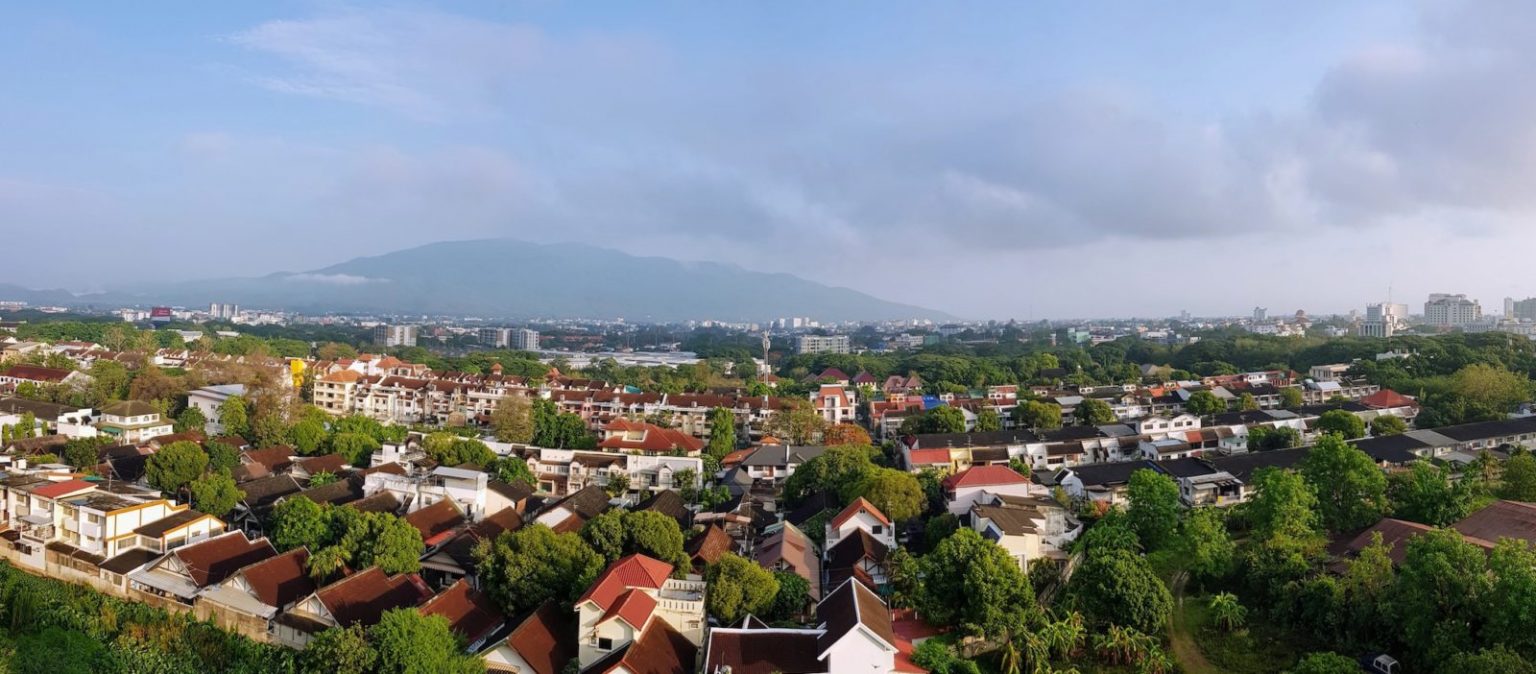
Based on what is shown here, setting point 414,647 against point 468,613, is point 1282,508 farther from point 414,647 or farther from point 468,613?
point 414,647

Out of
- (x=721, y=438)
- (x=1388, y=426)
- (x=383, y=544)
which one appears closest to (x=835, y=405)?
(x=721, y=438)

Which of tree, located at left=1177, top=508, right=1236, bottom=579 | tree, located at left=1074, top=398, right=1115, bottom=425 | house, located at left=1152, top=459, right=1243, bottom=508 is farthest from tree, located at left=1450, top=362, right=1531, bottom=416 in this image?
tree, located at left=1177, top=508, right=1236, bottom=579

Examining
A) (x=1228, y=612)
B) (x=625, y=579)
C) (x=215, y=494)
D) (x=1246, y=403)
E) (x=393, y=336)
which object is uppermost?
(x=1246, y=403)

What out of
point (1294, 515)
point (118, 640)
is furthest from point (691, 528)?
point (1294, 515)

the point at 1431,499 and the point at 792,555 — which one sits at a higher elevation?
the point at 1431,499

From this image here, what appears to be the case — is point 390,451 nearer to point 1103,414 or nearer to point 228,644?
point 228,644

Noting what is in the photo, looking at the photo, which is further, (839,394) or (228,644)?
(839,394)
